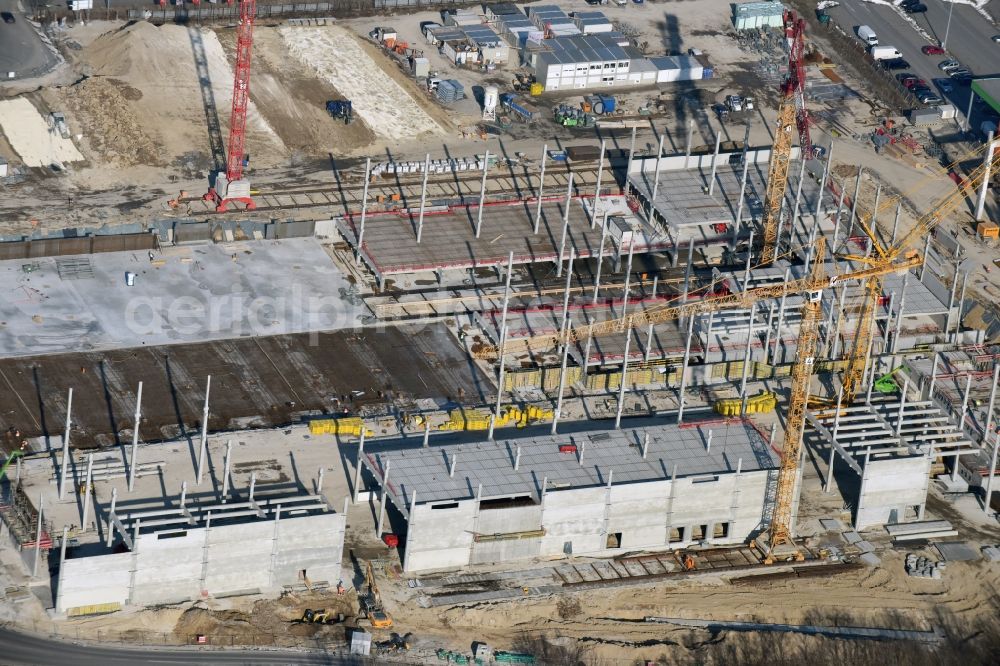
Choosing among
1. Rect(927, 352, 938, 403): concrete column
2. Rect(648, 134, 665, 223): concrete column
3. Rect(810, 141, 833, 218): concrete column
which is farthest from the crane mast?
Rect(927, 352, 938, 403): concrete column

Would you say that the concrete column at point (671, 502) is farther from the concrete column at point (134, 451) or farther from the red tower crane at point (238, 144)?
the red tower crane at point (238, 144)

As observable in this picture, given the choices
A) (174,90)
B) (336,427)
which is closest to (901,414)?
(336,427)

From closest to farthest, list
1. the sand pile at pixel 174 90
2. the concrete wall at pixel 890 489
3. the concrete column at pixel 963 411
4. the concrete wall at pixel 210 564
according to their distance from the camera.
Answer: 1. the concrete wall at pixel 210 564
2. the concrete wall at pixel 890 489
3. the concrete column at pixel 963 411
4. the sand pile at pixel 174 90

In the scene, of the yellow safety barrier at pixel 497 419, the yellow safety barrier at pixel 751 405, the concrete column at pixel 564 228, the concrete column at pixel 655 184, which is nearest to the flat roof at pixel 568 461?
the yellow safety barrier at pixel 751 405

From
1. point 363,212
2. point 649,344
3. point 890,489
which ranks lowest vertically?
point 890,489

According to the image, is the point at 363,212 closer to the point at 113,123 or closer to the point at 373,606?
the point at 113,123

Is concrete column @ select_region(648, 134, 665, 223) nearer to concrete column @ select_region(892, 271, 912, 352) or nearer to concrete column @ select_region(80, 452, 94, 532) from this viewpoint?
concrete column @ select_region(892, 271, 912, 352)
